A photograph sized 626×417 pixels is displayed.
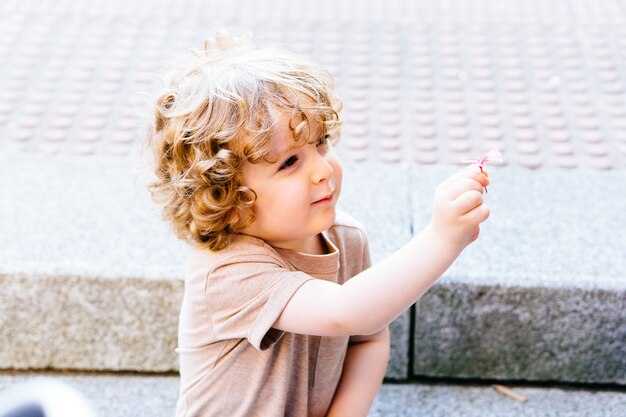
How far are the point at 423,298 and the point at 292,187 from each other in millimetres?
697

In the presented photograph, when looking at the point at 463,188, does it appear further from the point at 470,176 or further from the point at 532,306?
the point at 532,306

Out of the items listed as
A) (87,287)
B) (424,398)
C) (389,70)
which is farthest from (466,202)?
(389,70)

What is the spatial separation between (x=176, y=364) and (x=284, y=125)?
985 millimetres

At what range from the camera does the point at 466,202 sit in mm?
1374

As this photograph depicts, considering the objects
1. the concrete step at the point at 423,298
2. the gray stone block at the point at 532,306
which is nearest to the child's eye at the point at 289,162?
the concrete step at the point at 423,298

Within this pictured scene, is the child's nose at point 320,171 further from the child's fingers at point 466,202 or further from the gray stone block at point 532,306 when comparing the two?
the gray stone block at point 532,306

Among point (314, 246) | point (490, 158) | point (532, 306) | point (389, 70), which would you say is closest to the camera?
point (490, 158)

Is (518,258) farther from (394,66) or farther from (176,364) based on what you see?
(394,66)

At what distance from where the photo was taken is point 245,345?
163 cm

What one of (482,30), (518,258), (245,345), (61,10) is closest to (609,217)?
(518,258)

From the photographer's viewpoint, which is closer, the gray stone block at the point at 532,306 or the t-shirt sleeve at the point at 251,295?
the t-shirt sleeve at the point at 251,295

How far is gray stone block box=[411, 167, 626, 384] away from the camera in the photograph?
2.06 meters

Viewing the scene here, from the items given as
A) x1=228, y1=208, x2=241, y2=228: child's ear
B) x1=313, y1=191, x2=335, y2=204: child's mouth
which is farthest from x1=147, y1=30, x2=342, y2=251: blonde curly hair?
x1=313, y1=191, x2=335, y2=204: child's mouth

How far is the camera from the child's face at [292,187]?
1509 millimetres
